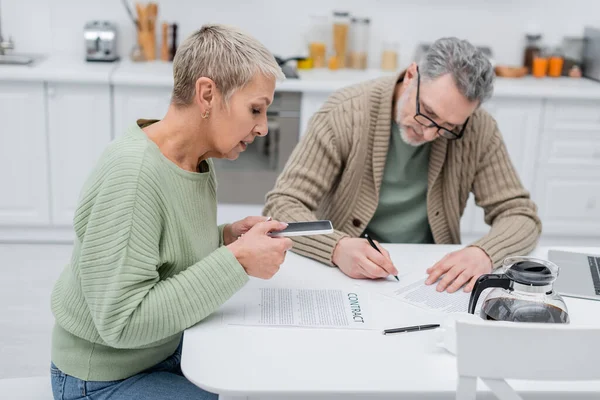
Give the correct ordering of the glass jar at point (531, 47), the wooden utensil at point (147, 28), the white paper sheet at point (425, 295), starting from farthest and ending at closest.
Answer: the glass jar at point (531, 47)
the wooden utensil at point (147, 28)
the white paper sheet at point (425, 295)

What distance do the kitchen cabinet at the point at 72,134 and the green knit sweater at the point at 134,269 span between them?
2.28m

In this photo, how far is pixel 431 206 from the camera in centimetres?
222

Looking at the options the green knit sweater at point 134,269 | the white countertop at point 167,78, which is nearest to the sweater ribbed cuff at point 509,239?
the green knit sweater at point 134,269

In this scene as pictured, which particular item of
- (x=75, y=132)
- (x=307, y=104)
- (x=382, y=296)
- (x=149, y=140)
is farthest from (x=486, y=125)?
(x=75, y=132)

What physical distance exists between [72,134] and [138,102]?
37 cm

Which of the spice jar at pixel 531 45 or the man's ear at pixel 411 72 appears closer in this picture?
the man's ear at pixel 411 72

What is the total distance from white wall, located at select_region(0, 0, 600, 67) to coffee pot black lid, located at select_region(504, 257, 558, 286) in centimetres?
311

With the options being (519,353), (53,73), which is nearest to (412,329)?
(519,353)

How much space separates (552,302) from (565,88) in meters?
2.73

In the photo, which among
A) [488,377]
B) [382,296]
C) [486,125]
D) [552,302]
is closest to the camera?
[488,377]

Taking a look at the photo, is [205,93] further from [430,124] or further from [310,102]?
[310,102]

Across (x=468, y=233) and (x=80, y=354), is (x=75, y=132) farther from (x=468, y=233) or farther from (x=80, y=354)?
(x=80, y=354)

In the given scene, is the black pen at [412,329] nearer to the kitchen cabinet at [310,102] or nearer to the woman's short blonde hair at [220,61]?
the woman's short blonde hair at [220,61]

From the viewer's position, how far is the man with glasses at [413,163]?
6.50ft
